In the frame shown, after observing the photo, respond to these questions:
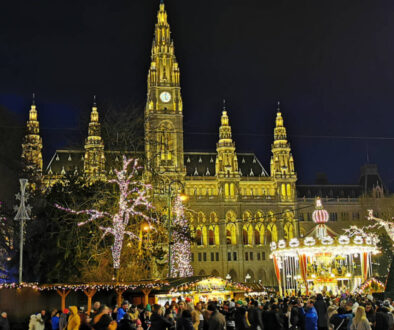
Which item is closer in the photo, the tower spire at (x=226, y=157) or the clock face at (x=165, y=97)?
the clock face at (x=165, y=97)

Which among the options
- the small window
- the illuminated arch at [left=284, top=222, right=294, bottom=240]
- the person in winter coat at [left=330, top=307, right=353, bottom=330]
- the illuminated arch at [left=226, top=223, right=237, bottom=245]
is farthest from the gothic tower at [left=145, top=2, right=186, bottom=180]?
the person in winter coat at [left=330, top=307, right=353, bottom=330]

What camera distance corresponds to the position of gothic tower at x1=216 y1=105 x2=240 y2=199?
277 feet

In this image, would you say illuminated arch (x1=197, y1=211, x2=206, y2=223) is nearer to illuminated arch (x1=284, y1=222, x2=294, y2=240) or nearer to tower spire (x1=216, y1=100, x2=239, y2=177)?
tower spire (x1=216, y1=100, x2=239, y2=177)

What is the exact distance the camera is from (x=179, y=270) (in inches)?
1805

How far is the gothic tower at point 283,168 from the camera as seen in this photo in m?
87.1

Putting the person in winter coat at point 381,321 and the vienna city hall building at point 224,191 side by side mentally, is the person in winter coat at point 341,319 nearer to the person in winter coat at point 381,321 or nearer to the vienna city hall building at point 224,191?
the person in winter coat at point 381,321

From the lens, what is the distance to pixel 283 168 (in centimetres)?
8731

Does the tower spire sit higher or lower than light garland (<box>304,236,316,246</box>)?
higher

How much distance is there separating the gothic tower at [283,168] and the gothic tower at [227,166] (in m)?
6.84

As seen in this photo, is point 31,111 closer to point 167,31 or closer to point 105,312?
point 167,31

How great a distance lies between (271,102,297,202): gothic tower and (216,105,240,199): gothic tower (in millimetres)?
6842

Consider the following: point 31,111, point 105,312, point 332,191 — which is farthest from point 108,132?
point 332,191

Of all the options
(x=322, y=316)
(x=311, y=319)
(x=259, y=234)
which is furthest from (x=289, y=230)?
(x=311, y=319)

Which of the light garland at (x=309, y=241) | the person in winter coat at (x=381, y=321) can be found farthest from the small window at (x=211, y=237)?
the person in winter coat at (x=381, y=321)
